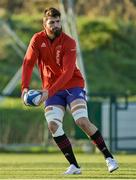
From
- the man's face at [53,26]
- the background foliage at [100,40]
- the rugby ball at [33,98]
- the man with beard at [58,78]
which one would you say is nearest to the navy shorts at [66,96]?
the man with beard at [58,78]

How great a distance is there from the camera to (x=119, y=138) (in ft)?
79.6

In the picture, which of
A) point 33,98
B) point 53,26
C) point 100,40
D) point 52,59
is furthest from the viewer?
point 100,40

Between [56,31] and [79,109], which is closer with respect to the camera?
[56,31]

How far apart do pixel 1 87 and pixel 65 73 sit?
26.4 meters

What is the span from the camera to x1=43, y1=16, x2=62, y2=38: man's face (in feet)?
41.8

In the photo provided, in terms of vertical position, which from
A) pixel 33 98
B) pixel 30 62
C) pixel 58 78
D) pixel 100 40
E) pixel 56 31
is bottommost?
pixel 100 40

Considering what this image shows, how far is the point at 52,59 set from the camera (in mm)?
13047

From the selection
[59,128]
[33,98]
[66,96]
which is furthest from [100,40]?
[33,98]

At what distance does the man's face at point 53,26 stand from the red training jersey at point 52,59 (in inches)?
4.1

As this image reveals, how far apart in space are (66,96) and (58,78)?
0.37m

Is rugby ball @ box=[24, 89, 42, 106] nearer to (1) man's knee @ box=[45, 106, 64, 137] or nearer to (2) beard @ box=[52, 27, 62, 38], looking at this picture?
(1) man's knee @ box=[45, 106, 64, 137]

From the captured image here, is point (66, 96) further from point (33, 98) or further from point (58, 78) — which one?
point (33, 98)

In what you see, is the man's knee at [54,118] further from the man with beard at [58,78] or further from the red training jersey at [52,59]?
the red training jersey at [52,59]

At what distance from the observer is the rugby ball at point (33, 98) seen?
41.0 feet
